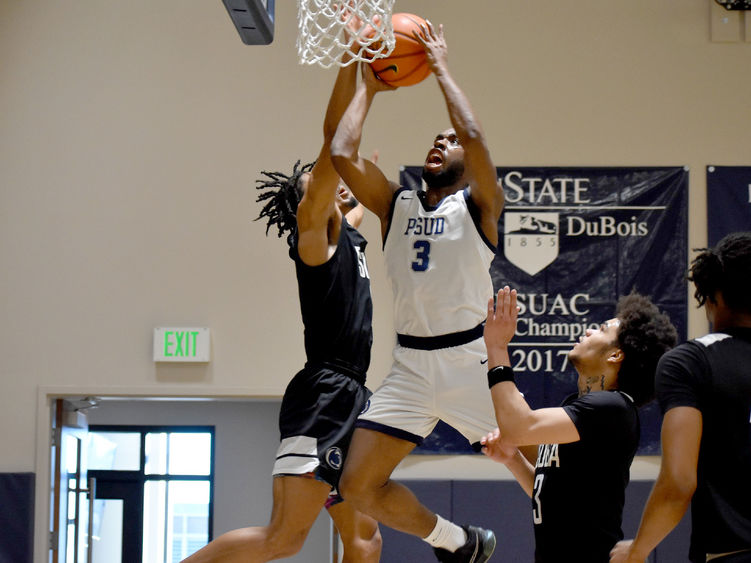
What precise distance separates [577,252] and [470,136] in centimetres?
348

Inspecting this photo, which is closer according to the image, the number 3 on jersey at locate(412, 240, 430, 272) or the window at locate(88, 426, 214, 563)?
the number 3 on jersey at locate(412, 240, 430, 272)

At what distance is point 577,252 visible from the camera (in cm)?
679

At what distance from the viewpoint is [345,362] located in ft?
13.1

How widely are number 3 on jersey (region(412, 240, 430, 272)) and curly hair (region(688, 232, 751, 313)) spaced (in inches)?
48.5

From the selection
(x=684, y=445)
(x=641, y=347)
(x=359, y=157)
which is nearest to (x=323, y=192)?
(x=359, y=157)

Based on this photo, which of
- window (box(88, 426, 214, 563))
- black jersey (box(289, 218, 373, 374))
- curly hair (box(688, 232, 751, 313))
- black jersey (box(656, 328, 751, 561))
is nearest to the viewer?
black jersey (box(656, 328, 751, 561))

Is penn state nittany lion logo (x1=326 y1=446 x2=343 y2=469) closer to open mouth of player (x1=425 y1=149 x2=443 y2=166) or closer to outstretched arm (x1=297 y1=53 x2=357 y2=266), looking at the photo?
outstretched arm (x1=297 y1=53 x2=357 y2=266)

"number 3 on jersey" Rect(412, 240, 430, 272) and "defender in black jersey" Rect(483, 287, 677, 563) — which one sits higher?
"number 3 on jersey" Rect(412, 240, 430, 272)

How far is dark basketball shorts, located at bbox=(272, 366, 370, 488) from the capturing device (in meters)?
3.76

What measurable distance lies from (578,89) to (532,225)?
106 centimetres

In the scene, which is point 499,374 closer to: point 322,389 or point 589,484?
point 589,484

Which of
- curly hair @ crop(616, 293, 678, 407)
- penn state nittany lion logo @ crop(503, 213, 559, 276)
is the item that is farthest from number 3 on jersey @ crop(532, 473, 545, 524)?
penn state nittany lion logo @ crop(503, 213, 559, 276)

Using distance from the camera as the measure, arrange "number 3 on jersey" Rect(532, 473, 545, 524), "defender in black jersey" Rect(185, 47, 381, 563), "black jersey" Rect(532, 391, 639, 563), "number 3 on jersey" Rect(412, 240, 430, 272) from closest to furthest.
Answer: "black jersey" Rect(532, 391, 639, 563) < "number 3 on jersey" Rect(532, 473, 545, 524) < "number 3 on jersey" Rect(412, 240, 430, 272) < "defender in black jersey" Rect(185, 47, 381, 563)

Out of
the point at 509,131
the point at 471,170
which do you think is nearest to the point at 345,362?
the point at 471,170
